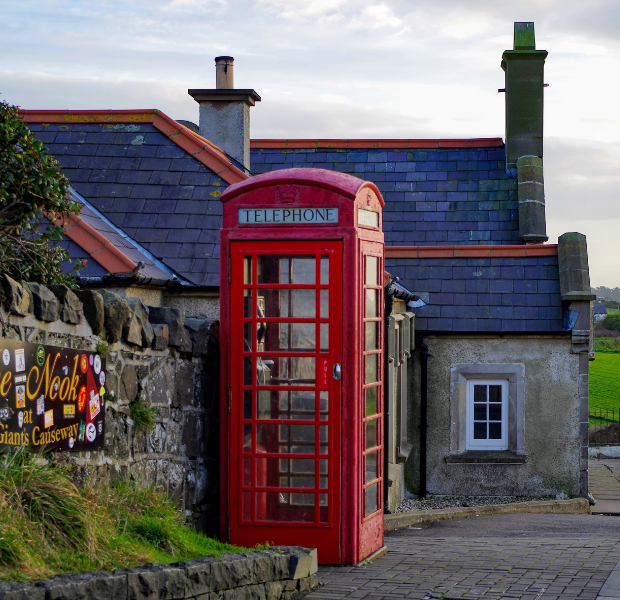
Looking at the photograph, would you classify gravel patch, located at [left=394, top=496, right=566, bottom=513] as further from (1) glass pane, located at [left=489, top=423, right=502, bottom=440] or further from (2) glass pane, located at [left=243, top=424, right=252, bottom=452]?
(2) glass pane, located at [left=243, top=424, right=252, bottom=452]

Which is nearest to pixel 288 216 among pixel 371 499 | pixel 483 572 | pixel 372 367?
pixel 372 367

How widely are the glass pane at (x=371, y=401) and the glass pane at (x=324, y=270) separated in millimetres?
1017

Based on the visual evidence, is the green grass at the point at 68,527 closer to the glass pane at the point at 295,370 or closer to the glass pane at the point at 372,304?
the glass pane at the point at 295,370

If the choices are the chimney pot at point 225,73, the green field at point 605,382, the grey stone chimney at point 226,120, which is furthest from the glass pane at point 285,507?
the green field at point 605,382

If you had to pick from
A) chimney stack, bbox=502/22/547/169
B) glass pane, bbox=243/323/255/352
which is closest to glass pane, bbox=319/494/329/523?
glass pane, bbox=243/323/255/352

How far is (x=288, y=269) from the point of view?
7.55 meters

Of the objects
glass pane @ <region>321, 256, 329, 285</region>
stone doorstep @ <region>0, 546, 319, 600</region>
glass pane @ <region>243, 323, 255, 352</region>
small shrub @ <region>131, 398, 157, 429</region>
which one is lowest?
stone doorstep @ <region>0, 546, 319, 600</region>

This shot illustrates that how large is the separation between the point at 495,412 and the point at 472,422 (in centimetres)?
41

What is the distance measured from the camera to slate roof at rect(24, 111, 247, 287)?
11.8 m

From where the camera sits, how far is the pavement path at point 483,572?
20.9 ft

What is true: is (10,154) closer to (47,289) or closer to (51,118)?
(47,289)

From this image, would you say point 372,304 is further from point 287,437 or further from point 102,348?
point 102,348

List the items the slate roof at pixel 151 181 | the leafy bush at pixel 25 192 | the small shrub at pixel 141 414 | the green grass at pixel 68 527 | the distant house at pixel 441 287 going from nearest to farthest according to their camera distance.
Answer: the green grass at pixel 68 527, the small shrub at pixel 141 414, the leafy bush at pixel 25 192, the slate roof at pixel 151 181, the distant house at pixel 441 287

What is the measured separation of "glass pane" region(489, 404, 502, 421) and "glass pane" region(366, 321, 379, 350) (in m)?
7.52
